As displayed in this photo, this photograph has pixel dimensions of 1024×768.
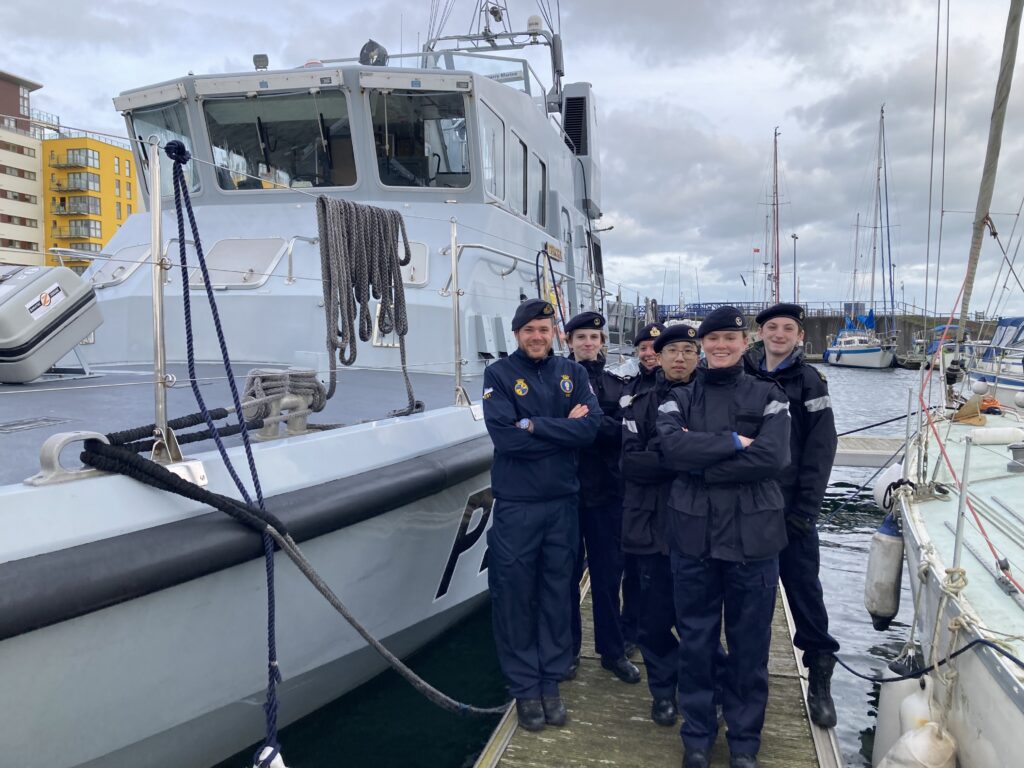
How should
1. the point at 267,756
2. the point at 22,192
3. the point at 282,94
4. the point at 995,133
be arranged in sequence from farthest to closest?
the point at 22,192 → the point at 282,94 → the point at 995,133 → the point at 267,756

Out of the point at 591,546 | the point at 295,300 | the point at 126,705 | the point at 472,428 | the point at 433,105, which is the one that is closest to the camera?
the point at 126,705

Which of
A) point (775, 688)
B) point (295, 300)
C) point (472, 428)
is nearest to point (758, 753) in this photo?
point (775, 688)

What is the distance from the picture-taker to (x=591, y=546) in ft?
11.8

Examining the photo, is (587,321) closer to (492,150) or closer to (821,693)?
(821,693)

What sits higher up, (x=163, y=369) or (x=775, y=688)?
(x=163, y=369)

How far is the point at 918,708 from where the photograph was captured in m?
2.65

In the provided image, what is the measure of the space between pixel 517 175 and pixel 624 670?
4.10m

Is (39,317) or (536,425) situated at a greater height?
(39,317)

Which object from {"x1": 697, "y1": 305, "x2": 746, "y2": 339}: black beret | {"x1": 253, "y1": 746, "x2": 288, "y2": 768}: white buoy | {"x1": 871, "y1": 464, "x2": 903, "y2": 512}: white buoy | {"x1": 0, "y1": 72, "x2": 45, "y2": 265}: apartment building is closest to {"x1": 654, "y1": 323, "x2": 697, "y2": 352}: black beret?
{"x1": 697, "y1": 305, "x2": 746, "y2": 339}: black beret

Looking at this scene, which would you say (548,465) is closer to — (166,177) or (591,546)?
(591,546)

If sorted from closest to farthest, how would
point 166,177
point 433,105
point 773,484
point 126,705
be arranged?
point 126,705 < point 773,484 < point 433,105 < point 166,177

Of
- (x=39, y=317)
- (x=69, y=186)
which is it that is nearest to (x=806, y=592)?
(x=39, y=317)

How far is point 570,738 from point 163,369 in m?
2.18

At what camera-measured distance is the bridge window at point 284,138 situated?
213 inches
